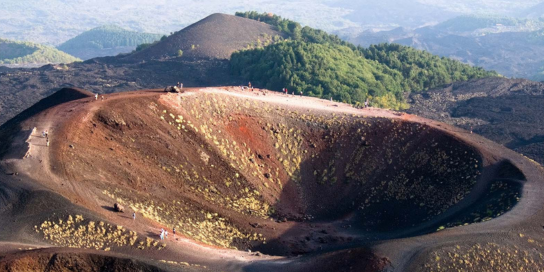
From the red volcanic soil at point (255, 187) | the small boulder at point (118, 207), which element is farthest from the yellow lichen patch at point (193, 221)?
the small boulder at point (118, 207)

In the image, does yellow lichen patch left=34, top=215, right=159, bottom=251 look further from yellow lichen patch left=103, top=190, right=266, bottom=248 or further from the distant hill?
the distant hill

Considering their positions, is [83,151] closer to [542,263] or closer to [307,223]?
[307,223]

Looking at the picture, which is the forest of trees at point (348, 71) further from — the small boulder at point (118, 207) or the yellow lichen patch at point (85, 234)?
the yellow lichen patch at point (85, 234)

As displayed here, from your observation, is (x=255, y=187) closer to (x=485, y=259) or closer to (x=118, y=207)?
(x=118, y=207)

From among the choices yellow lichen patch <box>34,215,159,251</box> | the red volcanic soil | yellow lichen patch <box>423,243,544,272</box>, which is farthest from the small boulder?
yellow lichen patch <box>423,243,544,272</box>

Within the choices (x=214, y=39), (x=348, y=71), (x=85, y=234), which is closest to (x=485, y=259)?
(x=85, y=234)

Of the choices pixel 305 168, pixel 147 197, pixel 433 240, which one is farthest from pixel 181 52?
pixel 433 240

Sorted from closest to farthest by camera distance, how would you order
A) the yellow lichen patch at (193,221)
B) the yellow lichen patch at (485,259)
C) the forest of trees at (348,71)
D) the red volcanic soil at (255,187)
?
the yellow lichen patch at (485,259), the red volcanic soil at (255,187), the yellow lichen patch at (193,221), the forest of trees at (348,71)
